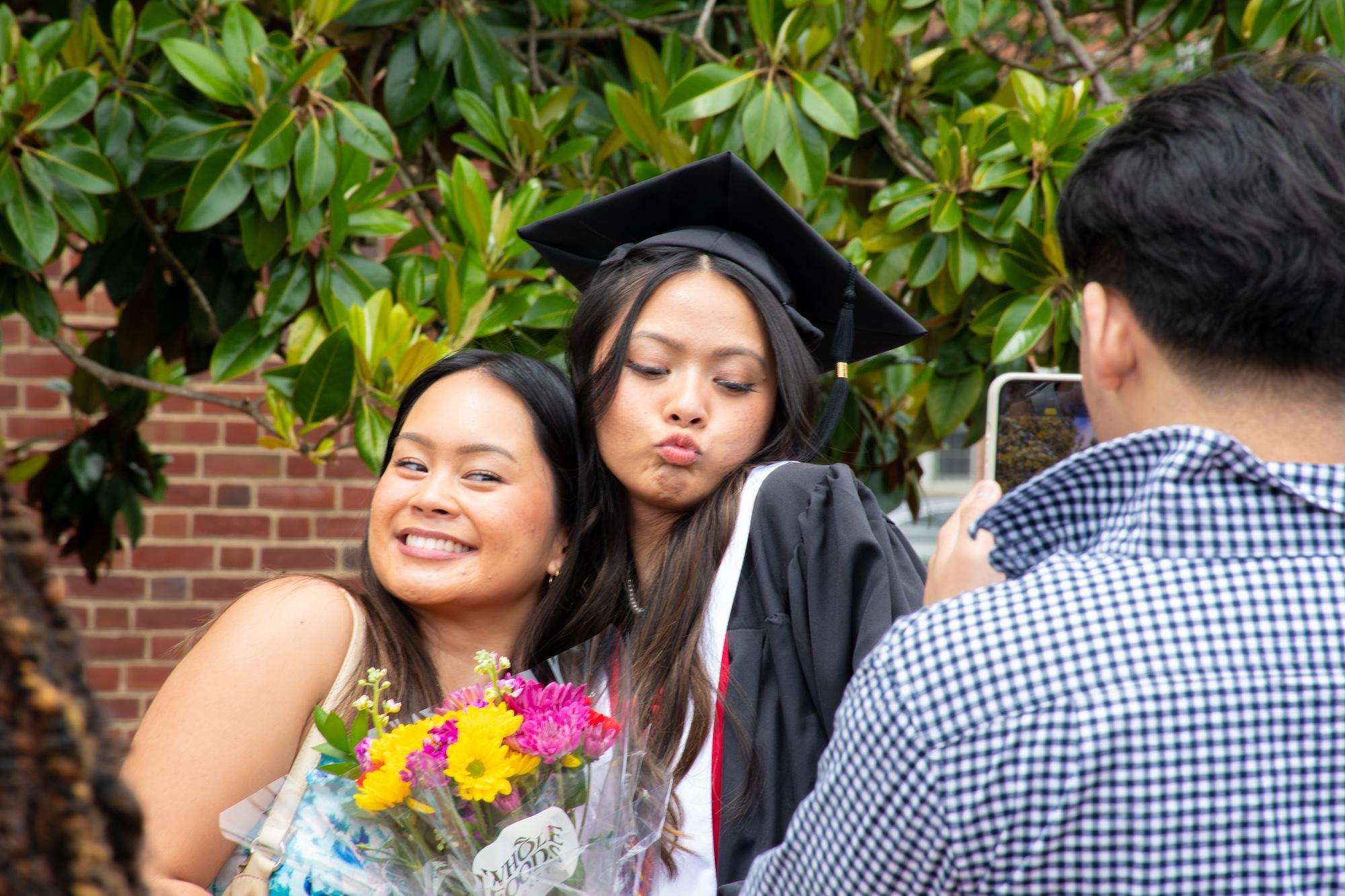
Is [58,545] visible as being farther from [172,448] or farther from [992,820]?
[992,820]

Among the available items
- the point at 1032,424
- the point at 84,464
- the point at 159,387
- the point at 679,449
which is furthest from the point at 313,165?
the point at 84,464

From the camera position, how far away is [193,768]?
74.3 inches

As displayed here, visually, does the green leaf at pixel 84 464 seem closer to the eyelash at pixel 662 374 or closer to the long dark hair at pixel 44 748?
the eyelash at pixel 662 374

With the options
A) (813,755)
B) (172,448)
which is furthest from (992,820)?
(172,448)

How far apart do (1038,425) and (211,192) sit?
76.3 inches

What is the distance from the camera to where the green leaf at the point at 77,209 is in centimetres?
276

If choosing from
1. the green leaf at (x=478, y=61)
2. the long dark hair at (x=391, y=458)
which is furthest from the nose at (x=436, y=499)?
the green leaf at (x=478, y=61)

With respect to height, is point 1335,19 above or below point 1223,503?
above

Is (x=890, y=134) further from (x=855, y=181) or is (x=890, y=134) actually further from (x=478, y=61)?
(x=478, y=61)

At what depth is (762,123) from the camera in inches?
110

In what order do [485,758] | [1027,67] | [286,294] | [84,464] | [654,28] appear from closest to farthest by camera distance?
1. [485,758]
2. [286,294]
3. [654,28]
4. [1027,67]
5. [84,464]

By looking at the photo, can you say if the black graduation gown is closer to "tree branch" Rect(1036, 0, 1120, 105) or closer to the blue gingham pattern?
the blue gingham pattern

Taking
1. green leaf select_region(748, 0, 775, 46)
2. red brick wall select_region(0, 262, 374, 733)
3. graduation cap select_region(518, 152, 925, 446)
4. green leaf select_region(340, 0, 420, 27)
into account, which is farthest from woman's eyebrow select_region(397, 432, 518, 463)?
red brick wall select_region(0, 262, 374, 733)

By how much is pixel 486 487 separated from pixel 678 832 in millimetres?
702
